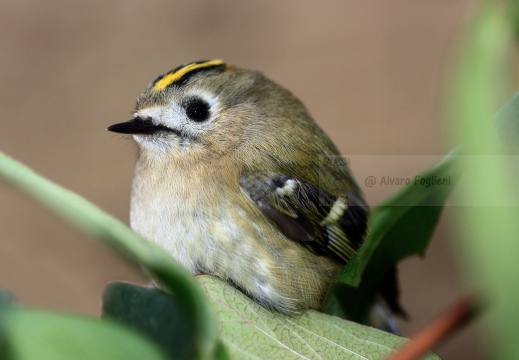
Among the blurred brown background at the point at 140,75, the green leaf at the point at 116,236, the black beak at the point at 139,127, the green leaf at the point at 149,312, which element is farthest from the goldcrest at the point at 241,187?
the blurred brown background at the point at 140,75

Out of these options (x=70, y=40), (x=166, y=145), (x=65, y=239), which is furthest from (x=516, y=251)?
(x=70, y=40)

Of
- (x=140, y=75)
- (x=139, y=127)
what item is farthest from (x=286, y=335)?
(x=140, y=75)

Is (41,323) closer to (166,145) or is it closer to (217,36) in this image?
(166,145)

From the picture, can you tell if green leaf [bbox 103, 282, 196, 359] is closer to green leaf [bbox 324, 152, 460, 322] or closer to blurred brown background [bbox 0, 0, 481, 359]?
green leaf [bbox 324, 152, 460, 322]

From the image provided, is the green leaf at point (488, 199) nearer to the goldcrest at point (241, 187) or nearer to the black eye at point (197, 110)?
the goldcrest at point (241, 187)

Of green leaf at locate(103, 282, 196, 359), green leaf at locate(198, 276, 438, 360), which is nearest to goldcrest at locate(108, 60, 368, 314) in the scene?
green leaf at locate(198, 276, 438, 360)

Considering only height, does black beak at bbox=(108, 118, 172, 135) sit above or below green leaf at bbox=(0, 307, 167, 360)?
below
